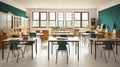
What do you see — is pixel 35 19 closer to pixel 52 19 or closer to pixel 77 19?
pixel 52 19

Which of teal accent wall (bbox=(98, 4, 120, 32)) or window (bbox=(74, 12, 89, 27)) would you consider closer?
teal accent wall (bbox=(98, 4, 120, 32))

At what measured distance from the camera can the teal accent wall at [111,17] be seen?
1062 centimetres

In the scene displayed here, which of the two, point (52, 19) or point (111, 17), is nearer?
point (111, 17)

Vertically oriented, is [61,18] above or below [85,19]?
above

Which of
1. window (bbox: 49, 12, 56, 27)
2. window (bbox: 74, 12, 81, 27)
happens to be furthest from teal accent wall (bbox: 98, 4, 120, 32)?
window (bbox: 49, 12, 56, 27)

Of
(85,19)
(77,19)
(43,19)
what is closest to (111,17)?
(85,19)

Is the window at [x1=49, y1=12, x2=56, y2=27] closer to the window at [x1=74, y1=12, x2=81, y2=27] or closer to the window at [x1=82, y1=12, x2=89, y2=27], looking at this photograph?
the window at [x1=74, y1=12, x2=81, y2=27]

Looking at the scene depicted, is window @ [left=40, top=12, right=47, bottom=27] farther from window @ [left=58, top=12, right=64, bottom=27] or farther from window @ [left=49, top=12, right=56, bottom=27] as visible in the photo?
window @ [left=58, top=12, right=64, bottom=27]

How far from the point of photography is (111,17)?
1197 cm

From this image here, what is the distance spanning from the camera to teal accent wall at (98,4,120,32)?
10.6 m

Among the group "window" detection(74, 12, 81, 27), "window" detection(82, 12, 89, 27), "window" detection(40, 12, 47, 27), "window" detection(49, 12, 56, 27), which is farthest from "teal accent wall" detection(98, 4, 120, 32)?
"window" detection(40, 12, 47, 27)

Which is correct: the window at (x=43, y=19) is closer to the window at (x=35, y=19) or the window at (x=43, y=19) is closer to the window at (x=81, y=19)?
the window at (x=35, y=19)

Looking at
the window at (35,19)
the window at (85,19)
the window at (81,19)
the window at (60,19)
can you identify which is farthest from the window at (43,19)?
the window at (85,19)

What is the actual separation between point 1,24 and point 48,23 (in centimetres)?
872
